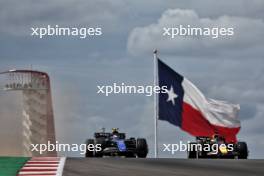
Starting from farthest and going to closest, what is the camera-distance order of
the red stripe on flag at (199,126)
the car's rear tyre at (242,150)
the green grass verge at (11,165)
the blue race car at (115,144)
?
the blue race car at (115,144)
the car's rear tyre at (242,150)
the red stripe on flag at (199,126)
the green grass verge at (11,165)

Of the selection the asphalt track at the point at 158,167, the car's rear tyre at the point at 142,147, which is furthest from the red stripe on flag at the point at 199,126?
the asphalt track at the point at 158,167

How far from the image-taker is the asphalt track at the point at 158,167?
23.2 metres

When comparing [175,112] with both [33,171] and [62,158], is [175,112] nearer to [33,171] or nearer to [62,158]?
[62,158]

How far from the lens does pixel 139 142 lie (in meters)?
35.2

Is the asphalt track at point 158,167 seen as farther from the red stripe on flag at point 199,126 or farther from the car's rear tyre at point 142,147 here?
the car's rear tyre at point 142,147

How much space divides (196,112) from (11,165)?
1295 centimetres

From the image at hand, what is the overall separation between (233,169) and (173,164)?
251cm

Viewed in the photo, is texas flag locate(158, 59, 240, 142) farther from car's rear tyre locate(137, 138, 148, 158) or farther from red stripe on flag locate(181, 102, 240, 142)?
car's rear tyre locate(137, 138, 148, 158)

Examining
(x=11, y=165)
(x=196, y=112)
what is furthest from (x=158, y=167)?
(x=196, y=112)

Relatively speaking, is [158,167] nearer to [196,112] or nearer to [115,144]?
[196,112]

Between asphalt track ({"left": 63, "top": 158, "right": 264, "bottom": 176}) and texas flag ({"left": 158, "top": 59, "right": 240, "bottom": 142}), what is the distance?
17.4ft

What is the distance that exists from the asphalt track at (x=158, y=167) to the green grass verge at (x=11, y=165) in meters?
1.47

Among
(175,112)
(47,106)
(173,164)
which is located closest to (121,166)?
(173,164)

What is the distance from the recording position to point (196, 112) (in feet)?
116
